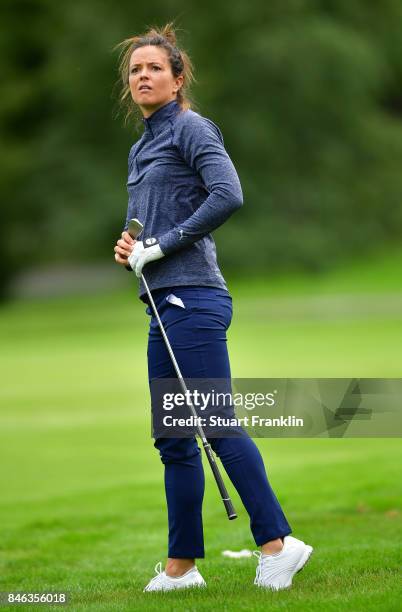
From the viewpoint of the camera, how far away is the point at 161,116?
4.53 meters

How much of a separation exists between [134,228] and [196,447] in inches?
31.6

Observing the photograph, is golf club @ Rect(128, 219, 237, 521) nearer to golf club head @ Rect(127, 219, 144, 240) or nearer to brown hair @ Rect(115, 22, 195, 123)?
golf club head @ Rect(127, 219, 144, 240)

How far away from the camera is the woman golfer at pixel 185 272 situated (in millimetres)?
4324

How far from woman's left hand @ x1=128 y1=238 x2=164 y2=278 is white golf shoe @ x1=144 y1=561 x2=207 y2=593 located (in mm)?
1062

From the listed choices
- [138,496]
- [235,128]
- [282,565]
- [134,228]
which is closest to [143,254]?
[134,228]

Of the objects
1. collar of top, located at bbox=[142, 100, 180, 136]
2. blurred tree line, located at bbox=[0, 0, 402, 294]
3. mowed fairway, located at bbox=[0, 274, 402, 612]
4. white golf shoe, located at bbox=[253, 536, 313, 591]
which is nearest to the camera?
white golf shoe, located at bbox=[253, 536, 313, 591]

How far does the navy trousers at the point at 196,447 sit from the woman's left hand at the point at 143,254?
13cm

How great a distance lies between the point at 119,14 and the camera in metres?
40.4

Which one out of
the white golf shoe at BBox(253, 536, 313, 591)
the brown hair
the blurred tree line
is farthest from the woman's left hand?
the blurred tree line

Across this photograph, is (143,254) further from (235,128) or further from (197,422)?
(235,128)

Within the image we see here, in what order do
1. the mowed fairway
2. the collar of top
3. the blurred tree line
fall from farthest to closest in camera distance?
the blurred tree line, the collar of top, the mowed fairway

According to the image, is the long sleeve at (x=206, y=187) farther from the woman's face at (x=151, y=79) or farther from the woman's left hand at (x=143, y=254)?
the woman's face at (x=151, y=79)

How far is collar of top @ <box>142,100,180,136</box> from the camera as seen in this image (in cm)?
452

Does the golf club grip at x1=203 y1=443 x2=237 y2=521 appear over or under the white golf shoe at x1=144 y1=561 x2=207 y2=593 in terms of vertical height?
over
